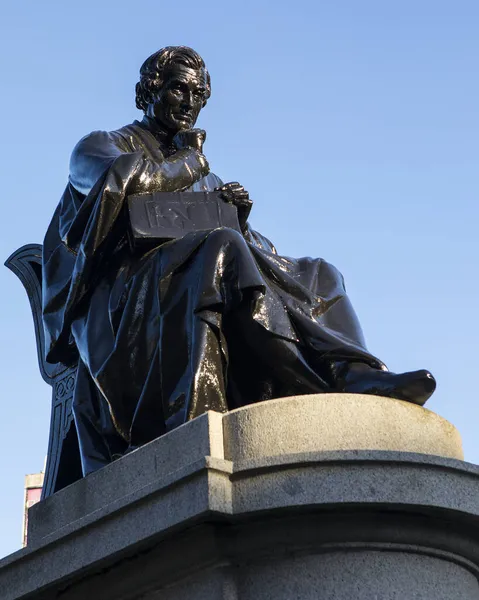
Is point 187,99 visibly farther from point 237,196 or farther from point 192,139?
point 237,196

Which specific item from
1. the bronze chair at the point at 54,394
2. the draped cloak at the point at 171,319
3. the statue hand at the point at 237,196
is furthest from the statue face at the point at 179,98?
the bronze chair at the point at 54,394

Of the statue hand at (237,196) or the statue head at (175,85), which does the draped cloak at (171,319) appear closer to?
the statue hand at (237,196)

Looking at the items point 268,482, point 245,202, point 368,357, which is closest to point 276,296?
point 368,357

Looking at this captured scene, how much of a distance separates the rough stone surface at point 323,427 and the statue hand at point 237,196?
2037 millimetres

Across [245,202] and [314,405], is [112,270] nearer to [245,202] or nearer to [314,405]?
[245,202]

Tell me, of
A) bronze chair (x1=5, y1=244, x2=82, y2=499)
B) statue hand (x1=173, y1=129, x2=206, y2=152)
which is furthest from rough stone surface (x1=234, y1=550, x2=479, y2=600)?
statue hand (x1=173, y1=129, x2=206, y2=152)

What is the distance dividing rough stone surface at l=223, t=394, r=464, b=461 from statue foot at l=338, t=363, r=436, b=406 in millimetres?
333

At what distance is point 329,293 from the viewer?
21.1ft

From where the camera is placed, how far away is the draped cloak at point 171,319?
A: 5617 millimetres

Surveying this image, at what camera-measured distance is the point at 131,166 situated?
6.50 meters

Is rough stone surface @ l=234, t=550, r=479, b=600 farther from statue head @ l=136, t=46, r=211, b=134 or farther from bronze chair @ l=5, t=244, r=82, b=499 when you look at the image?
statue head @ l=136, t=46, r=211, b=134

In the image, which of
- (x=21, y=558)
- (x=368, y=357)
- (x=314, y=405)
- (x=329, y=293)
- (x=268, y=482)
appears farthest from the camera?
(x=329, y=293)

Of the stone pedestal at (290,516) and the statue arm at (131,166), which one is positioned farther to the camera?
the statue arm at (131,166)

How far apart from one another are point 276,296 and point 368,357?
0.53 meters
